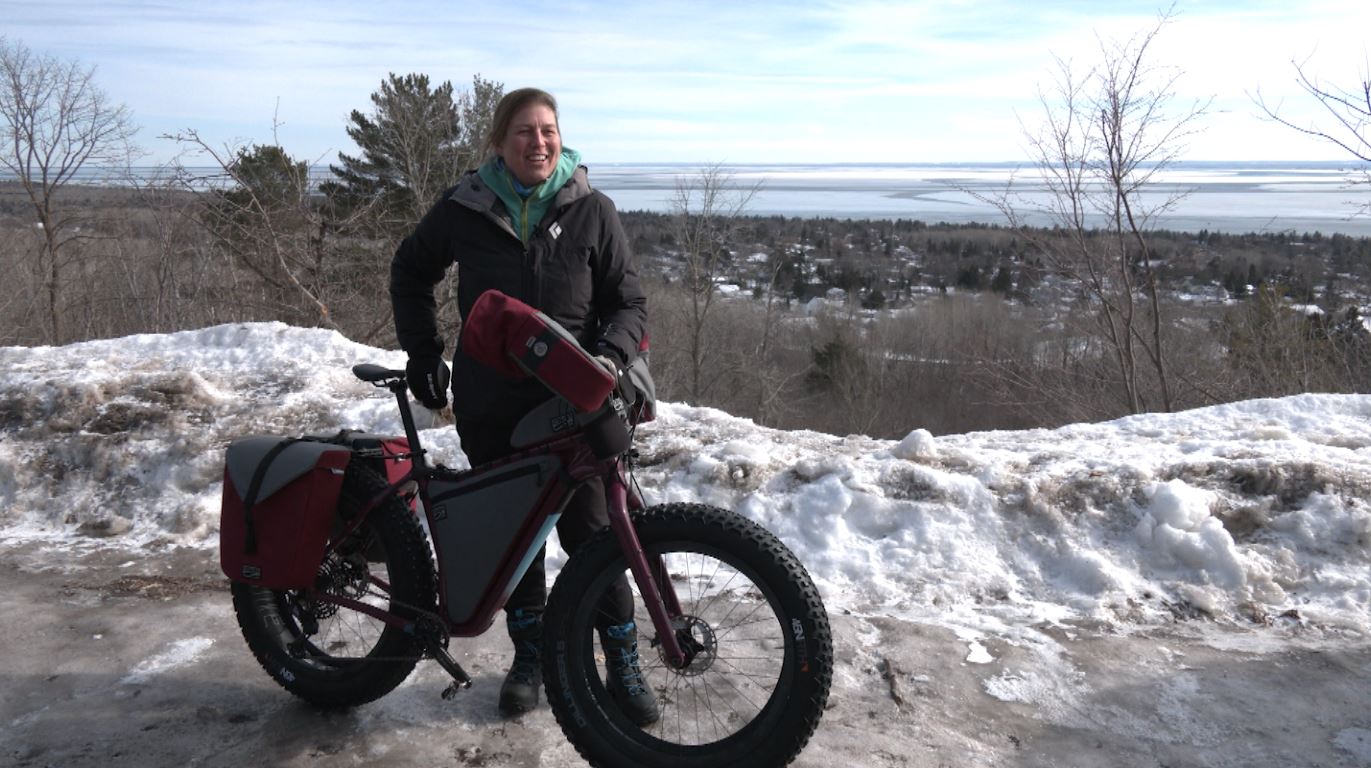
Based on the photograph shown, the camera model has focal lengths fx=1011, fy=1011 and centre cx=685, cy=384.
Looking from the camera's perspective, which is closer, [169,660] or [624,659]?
[624,659]

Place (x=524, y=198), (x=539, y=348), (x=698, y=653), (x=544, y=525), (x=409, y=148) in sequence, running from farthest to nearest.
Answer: (x=409, y=148) → (x=524, y=198) → (x=544, y=525) → (x=698, y=653) → (x=539, y=348)

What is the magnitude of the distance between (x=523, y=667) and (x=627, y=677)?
1.67 feet

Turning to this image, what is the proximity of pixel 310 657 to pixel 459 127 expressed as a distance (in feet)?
76.8

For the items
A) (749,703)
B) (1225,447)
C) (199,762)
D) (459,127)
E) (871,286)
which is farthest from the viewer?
(871,286)

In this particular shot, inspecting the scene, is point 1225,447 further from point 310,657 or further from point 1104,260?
point 1104,260

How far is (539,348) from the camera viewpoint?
278cm

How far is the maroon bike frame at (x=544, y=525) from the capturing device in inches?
112

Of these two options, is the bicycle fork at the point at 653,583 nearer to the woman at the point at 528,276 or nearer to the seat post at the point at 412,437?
the woman at the point at 528,276

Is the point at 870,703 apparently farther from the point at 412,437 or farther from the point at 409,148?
the point at 409,148

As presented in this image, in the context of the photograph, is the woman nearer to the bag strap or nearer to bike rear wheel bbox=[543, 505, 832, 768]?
bike rear wheel bbox=[543, 505, 832, 768]

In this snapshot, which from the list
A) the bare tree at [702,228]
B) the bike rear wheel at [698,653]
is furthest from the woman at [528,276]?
the bare tree at [702,228]

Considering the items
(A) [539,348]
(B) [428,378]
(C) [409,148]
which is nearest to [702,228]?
(C) [409,148]

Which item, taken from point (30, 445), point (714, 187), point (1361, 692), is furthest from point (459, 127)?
point (1361, 692)

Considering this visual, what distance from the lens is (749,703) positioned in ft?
10.9
